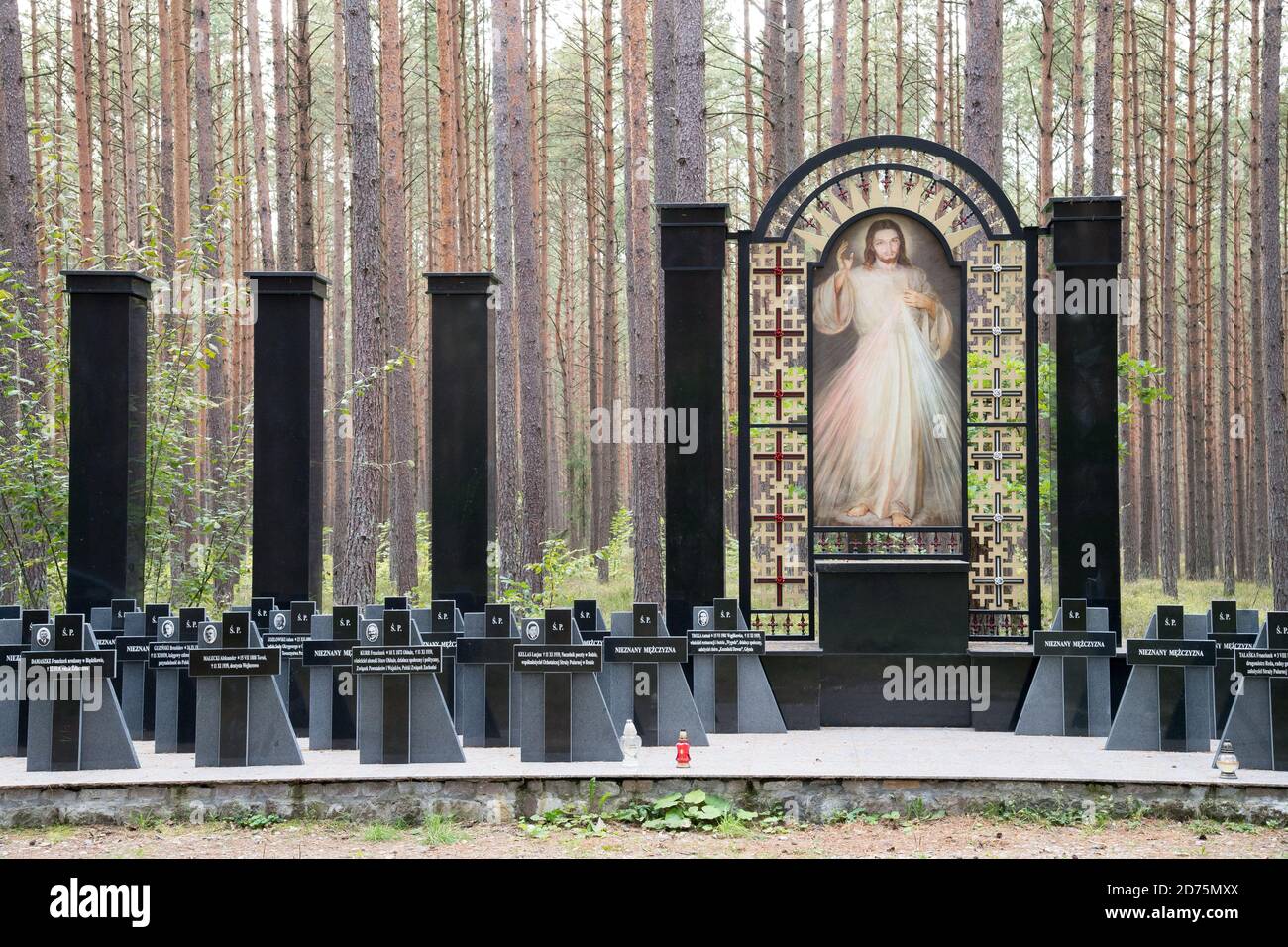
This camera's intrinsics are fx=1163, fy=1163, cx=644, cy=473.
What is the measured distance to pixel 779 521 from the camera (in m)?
9.27

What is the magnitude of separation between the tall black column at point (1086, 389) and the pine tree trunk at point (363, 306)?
6265mm

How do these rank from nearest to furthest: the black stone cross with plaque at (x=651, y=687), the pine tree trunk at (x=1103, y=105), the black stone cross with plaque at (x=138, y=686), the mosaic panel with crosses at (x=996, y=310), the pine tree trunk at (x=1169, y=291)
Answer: the black stone cross with plaque at (x=651, y=687) → the black stone cross with plaque at (x=138, y=686) → the mosaic panel with crosses at (x=996, y=310) → the pine tree trunk at (x=1103, y=105) → the pine tree trunk at (x=1169, y=291)

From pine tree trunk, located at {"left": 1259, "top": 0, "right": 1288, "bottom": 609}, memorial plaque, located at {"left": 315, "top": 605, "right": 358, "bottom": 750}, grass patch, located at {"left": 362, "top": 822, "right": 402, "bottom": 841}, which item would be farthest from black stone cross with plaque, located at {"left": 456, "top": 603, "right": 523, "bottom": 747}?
pine tree trunk, located at {"left": 1259, "top": 0, "right": 1288, "bottom": 609}

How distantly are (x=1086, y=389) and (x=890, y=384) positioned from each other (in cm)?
147

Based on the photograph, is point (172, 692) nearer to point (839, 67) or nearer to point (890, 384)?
point (890, 384)

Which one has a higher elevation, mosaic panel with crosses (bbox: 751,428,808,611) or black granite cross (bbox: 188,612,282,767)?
mosaic panel with crosses (bbox: 751,428,808,611)

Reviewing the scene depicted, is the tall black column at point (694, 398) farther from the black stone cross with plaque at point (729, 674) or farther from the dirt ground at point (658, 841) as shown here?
the dirt ground at point (658, 841)

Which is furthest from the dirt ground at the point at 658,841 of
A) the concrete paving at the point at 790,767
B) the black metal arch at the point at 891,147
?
the black metal arch at the point at 891,147

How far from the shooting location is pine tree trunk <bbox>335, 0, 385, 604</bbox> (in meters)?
11.3

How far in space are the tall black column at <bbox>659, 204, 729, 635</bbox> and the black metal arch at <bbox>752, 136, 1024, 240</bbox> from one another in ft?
1.31

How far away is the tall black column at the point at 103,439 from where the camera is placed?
361 inches

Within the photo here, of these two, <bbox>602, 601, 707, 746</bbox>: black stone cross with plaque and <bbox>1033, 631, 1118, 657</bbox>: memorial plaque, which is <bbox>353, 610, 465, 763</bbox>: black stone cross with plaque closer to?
<bbox>602, 601, 707, 746</bbox>: black stone cross with plaque
